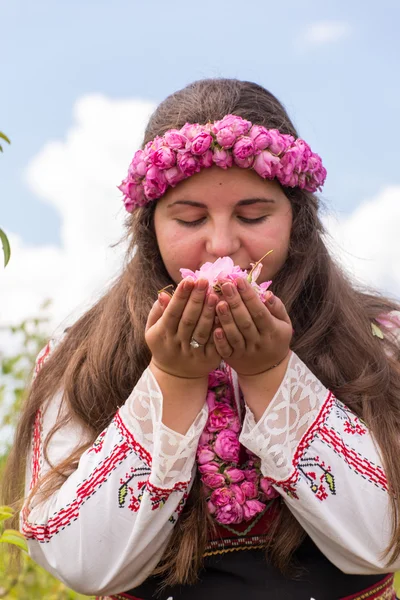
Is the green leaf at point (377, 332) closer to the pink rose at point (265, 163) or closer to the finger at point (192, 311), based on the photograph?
the pink rose at point (265, 163)

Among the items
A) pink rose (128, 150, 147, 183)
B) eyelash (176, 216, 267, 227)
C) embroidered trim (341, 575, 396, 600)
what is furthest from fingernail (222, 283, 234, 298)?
embroidered trim (341, 575, 396, 600)

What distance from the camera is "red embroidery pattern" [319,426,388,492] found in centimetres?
201

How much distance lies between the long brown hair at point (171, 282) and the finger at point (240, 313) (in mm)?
453

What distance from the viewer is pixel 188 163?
225cm

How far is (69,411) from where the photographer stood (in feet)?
7.70

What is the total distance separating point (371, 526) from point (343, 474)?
0.46 feet

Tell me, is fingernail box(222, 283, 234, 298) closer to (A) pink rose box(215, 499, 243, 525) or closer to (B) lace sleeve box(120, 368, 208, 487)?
(B) lace sleeve box(120, 368, 208, 487)

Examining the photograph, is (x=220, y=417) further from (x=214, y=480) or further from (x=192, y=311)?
(x=192, y=311)

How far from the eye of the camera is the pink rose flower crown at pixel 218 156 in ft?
7.38

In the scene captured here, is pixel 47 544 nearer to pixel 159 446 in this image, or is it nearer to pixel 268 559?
pixel 159 446

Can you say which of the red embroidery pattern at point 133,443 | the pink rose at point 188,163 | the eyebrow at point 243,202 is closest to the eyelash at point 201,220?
the eyebrow at point 243,202

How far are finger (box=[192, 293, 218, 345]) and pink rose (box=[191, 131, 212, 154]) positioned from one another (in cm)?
56

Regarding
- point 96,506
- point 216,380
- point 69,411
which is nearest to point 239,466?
point 216,380

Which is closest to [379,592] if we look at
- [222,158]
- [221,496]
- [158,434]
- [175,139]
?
[221,496]
